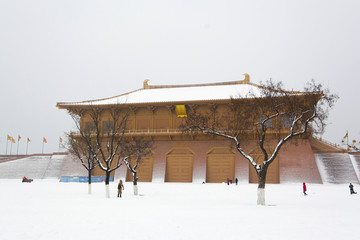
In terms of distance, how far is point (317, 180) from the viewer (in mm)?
35438

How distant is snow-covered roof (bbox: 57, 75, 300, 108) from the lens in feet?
132

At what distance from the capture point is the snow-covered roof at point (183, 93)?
4009 cm

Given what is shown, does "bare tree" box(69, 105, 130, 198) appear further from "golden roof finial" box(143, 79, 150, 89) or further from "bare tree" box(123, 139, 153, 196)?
"golden roof finial" box(143, 79, 150, 89)

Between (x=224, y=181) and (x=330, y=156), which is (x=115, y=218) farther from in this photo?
(x=330, y=156)

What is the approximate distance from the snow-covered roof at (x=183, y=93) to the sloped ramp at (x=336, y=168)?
33.1 feet

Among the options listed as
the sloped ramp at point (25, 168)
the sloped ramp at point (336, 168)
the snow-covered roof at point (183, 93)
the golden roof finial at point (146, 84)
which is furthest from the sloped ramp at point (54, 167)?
the sloped ramp at point (336, 168)

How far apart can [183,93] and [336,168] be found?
19.3 metres

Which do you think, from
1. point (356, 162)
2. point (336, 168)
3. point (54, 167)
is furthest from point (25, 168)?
point (356, 162)

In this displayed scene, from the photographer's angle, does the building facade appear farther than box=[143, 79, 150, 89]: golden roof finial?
No

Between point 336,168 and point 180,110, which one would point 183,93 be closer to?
point 180,110

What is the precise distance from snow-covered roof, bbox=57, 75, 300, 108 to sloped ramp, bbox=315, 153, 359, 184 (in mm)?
10085

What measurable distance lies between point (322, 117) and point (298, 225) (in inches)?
387

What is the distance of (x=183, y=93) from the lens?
43625 millimetres

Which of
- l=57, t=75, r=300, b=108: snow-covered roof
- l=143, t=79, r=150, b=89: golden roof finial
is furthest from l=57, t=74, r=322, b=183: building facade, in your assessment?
l=143, t=79, r=150, b=89: golden roof finial
